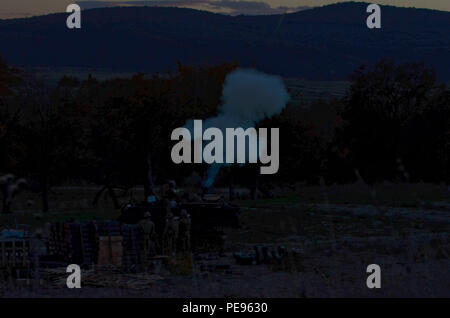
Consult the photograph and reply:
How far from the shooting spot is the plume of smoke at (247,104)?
47.2 metres

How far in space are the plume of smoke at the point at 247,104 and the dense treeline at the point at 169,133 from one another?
140 cm

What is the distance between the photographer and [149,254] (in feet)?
80.7

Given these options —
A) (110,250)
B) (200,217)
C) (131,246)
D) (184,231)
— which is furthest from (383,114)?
(110,250)

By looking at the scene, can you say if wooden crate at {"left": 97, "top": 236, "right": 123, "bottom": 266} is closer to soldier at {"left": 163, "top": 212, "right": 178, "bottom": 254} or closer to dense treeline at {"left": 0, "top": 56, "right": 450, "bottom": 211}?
soldier at {"left": 163, "top": 212, "right": 178, "bottom": 254}

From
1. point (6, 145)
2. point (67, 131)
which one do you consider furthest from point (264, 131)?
point (6, 145)

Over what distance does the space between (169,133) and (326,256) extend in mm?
27423

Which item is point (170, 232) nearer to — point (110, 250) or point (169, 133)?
point (110, 250)

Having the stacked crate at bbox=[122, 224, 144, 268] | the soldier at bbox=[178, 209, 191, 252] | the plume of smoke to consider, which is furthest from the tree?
the stacked crate at bbox=[122, 224, 144, 268]

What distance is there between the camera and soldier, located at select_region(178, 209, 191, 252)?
2613 cm

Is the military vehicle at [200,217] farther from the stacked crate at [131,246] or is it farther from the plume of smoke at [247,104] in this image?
the plume of smoke at [247,104]

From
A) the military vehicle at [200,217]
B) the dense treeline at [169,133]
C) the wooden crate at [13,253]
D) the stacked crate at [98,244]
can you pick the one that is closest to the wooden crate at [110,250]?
the stacked crate at [98,244]

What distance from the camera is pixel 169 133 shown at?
51.0m
